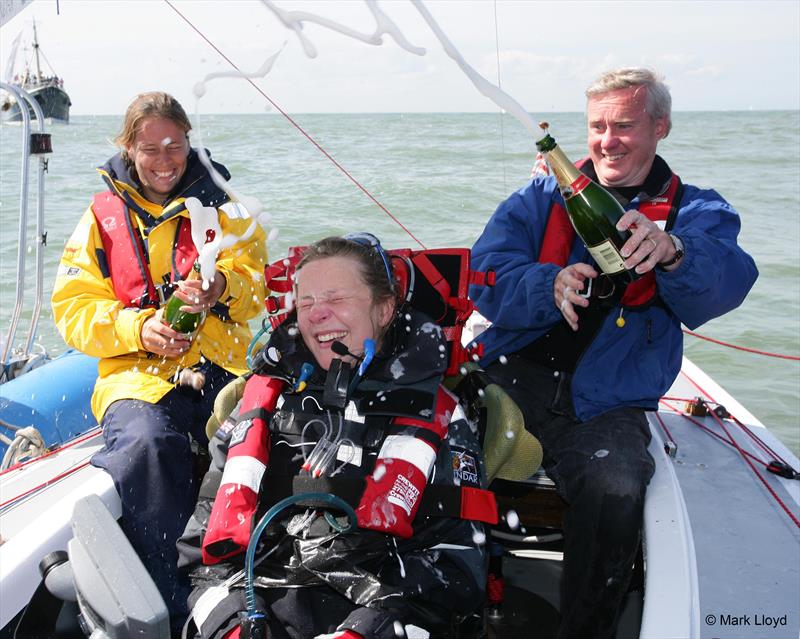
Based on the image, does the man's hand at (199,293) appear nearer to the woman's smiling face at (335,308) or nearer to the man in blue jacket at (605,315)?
the woman's smiling face at (335,308)

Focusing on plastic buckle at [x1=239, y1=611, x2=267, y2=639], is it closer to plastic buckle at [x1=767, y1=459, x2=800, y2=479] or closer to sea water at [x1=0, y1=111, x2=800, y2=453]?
sea water at [x1=0, y1=111, x2=800, y2=453]

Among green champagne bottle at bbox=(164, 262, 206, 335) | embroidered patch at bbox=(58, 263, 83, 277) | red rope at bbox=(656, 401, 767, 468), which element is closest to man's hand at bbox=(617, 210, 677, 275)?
green champagne bottle at bbox=(164, 262, 206, 335)

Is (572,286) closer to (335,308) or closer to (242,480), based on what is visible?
(335,308)

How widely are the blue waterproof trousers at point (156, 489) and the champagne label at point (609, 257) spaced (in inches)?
51.7

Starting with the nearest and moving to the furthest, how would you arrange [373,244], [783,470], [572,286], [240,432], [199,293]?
1. [240,432]
2. [373,244]
3. [572,286]
4. [199,293]
5. [783,470]

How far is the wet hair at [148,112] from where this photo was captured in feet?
9.11

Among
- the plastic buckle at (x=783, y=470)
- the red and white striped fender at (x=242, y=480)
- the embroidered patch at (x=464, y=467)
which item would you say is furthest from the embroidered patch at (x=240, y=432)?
the plastic buckle at (x=783, y=470)

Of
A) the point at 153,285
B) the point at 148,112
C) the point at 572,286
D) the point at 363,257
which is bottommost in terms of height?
the point at 153,285

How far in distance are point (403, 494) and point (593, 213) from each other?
96cm

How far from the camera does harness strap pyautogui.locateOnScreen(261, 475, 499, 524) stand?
1.85 meters

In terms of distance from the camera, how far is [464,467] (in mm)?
1958

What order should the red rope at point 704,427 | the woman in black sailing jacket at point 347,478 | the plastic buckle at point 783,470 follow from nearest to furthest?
the woman in black sailing jacket at point 347,478 < the plastic buckle at point 783,470 < the red rope at point 704,427

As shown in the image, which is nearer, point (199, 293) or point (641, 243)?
point (641, 243)

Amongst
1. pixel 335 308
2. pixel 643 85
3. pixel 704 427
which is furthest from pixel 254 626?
pixel 704 427
